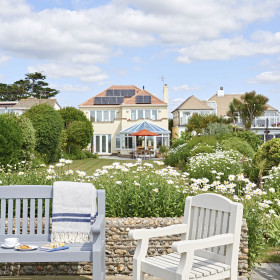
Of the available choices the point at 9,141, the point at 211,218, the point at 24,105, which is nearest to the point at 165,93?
the point at 24,105

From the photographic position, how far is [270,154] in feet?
43.4

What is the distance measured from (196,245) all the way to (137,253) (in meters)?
0.63

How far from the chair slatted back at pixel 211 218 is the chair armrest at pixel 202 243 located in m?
0.11

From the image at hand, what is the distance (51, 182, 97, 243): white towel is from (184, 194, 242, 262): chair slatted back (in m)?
1.03

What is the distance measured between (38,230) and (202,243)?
198cm

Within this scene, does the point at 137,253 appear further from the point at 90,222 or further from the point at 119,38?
the point at 119,38

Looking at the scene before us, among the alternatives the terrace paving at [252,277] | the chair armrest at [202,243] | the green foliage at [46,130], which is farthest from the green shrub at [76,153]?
the chair armrest at [202,243]

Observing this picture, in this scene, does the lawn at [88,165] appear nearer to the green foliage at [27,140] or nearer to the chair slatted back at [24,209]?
the green foliage at [27,140]

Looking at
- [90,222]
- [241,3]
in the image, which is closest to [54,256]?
[90,222]

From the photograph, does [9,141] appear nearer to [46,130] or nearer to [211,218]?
[46,130]

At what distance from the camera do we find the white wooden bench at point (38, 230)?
402 centimetres

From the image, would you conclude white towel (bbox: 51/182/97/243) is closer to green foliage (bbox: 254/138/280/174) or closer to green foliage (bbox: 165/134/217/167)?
green foliage (bbox: 254/138/280/174)

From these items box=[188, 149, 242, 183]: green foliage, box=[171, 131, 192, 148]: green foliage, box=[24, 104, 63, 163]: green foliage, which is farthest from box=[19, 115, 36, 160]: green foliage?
box=[188, 149, 242, 183]: green foliage

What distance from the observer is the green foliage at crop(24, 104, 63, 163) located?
73.0 ft
